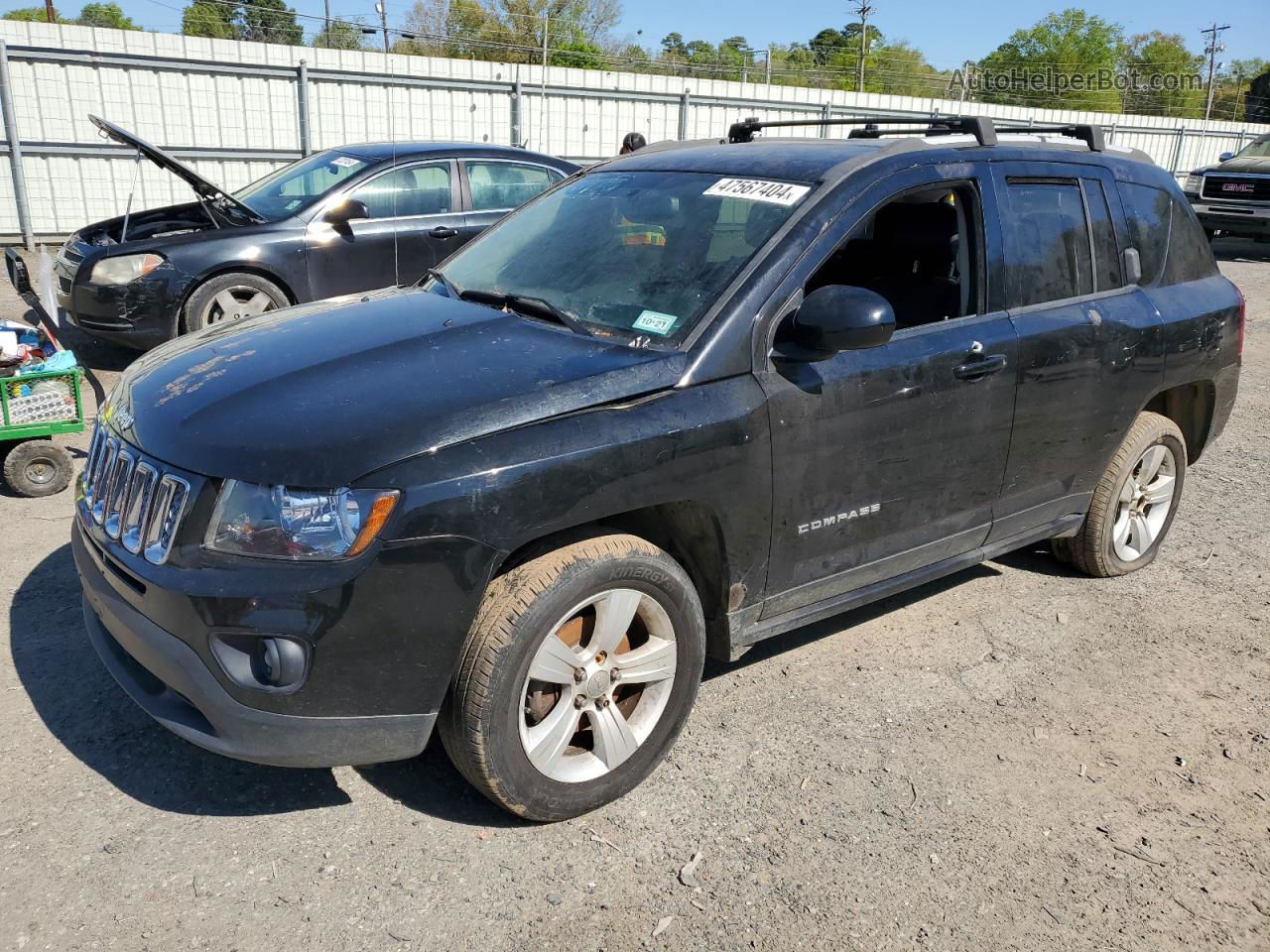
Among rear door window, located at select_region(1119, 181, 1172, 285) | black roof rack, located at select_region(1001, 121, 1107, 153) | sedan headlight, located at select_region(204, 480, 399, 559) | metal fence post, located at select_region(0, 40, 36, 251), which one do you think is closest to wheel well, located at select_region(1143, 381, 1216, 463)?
rear door window, located at select_region(1119, 181, 1172, 285)

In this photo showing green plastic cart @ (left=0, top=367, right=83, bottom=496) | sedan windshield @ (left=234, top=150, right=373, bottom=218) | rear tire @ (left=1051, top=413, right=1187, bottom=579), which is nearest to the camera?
rear tire @ (left=1051, top=413, right=1187, bottom=579)

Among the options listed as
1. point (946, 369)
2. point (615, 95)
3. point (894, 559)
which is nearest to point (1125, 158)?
point (946, 369)

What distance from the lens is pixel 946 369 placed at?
354 cm

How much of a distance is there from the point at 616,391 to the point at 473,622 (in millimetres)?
742

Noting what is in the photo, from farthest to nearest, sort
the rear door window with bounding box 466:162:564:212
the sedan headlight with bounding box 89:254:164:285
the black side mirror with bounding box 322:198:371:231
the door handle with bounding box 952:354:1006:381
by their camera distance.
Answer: the rear door window with bounding box 466:162:564:212 < the black side mirror with bounding box 322:198:371:231 < the sedan headlight with bounding box 89:254:164:285 < the door handle with bounding box 952:354:1006:381

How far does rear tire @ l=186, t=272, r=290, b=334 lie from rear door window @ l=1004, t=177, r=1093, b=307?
523 centimetres

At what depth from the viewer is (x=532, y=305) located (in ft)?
11.1

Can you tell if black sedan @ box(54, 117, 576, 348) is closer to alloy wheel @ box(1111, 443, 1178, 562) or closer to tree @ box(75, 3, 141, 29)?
alloy wheel @ box(1111, 443, 1178, 562)

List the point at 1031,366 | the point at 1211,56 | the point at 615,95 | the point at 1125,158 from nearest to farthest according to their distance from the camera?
the point at 1031,366
the point at 1125,158
the point at 615,95
the point at 1211,56

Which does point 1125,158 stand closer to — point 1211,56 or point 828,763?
point 828,763

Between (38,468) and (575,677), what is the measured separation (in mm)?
3726

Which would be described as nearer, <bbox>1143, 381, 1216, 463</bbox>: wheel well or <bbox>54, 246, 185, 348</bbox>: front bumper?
<bbox>1143, 381, 1216, 463</bbox>: wheel well

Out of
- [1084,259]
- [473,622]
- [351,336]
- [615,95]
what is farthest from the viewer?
[615,95]

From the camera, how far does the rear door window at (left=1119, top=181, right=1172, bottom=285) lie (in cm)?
439
